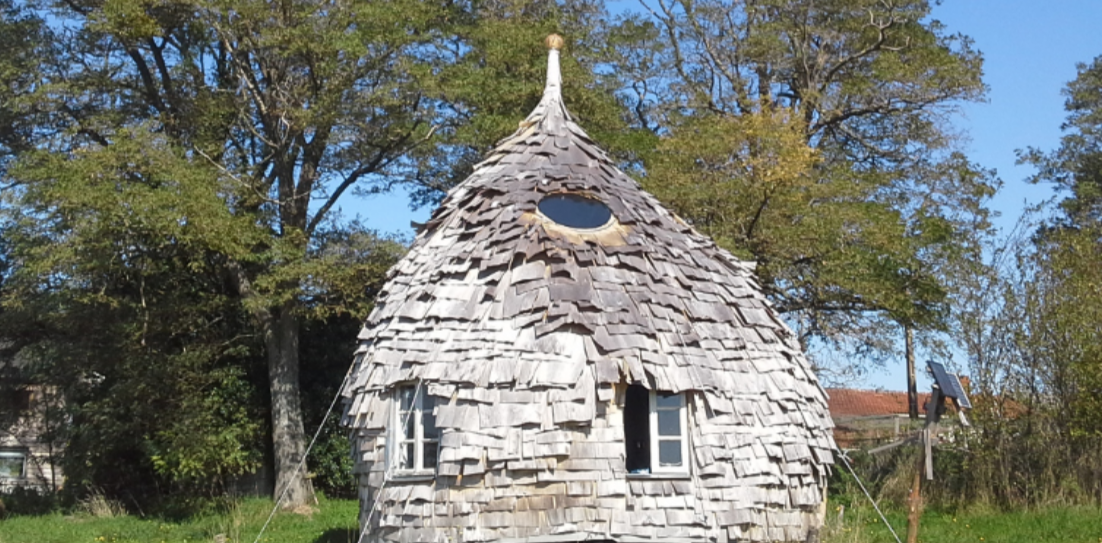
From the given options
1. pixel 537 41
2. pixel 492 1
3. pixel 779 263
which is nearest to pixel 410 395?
pixel 779 263

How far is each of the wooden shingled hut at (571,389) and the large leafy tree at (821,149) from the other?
20.6 ft

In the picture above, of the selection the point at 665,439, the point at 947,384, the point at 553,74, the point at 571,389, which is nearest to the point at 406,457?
the point at 571,389

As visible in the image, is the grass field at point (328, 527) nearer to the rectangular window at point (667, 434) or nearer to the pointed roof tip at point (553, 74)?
the rectangular window at point (667, 434)

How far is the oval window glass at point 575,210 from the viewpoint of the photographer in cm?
1116

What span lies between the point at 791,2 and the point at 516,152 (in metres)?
14.7

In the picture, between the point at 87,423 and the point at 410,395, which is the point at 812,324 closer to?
the point at 410,395

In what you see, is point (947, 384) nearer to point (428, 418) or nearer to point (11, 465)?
Answer: point (428, 418)

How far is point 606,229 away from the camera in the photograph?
11.1 metres

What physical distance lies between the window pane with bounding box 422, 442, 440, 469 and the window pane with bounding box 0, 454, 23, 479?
21535 millimetres

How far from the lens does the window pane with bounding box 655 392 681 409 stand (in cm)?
1031

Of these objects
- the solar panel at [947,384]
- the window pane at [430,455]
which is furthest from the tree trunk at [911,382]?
the window pane at [430,455]

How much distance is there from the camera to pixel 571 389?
9.79 meters

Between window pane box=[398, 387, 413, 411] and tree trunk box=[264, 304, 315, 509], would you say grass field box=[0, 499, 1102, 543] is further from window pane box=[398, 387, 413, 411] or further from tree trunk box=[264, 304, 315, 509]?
window pane box=[398, 387, 413, 411]

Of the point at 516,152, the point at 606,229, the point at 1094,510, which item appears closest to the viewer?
the point at 606,229
